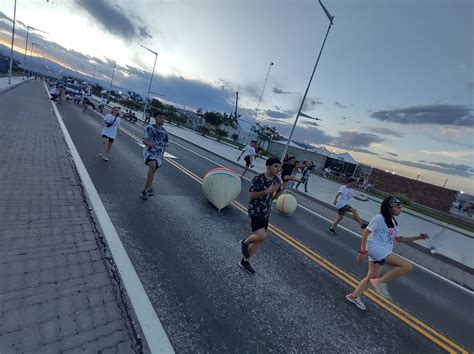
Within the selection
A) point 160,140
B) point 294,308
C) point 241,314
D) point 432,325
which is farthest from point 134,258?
point 432,325

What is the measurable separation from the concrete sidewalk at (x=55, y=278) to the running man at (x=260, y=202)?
206 centimetres

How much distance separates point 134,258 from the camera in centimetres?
397

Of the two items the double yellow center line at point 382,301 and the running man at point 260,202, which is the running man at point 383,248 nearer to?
the double yellow center line at point 382,301

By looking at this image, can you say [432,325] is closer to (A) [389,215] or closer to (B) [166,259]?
(A) [389,215]

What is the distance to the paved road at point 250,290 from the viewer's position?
124 inches

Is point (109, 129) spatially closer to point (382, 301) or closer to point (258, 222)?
Result: point (258, 222)

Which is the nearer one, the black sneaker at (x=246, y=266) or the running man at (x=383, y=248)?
the running man at (x=383, y=248)

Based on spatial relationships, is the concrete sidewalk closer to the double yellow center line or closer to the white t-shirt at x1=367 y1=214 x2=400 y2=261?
the white t-shirt at x1=367 y1=214 x2=400 y2=261

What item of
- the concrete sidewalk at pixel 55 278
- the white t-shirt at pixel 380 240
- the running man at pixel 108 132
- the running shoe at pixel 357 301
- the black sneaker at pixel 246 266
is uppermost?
the white t-shirt at pixel 380 240

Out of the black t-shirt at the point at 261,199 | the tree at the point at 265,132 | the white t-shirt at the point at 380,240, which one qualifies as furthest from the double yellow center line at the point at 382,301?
the tree at the point at 265,132

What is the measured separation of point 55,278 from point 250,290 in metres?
2.51

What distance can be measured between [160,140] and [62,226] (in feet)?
10.1

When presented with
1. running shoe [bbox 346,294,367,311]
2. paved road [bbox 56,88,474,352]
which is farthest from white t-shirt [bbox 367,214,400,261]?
paved road [bbox 56,88,474,352]

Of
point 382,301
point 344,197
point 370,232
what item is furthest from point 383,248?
point 344,197
